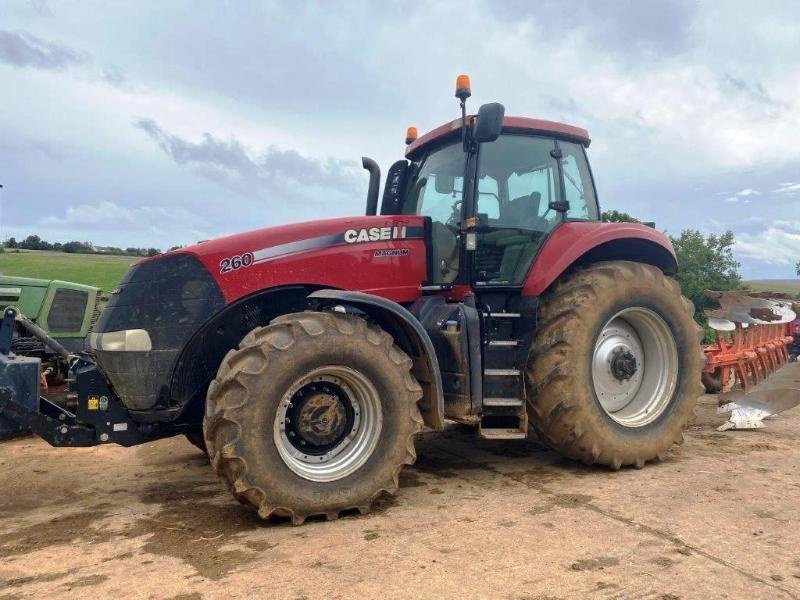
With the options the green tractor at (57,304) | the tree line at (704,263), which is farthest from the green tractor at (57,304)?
the tree line at (704,263)

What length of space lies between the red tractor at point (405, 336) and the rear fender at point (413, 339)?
2cm

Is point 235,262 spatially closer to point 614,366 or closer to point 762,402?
point 614,366

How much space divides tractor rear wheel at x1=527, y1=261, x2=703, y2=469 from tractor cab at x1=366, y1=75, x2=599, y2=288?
1.58 ft

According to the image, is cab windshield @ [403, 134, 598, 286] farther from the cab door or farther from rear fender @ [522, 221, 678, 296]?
rear fender @ [522, 221, 678, 296]

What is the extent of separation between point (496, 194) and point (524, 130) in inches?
22.8

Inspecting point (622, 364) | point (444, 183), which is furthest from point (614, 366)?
point (444, 183)

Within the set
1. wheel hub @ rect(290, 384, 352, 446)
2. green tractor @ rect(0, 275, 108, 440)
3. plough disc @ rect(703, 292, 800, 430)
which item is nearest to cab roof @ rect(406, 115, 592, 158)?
wheel hub @ rect(290, 384, 352, 446)

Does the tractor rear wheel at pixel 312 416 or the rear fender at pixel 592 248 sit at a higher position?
the rear fender at pixel 592 248

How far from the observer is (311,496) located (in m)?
3.62

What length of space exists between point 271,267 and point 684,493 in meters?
2.98

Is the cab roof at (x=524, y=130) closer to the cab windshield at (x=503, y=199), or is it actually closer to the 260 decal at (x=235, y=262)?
the cab windshield at (x=503, y=199)

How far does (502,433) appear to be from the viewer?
4.37m

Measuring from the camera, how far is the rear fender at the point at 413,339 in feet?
12.9

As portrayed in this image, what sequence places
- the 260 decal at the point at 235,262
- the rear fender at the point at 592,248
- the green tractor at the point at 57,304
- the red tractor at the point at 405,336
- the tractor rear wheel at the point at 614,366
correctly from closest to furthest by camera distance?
the red tractor at the point at 405,336, the 260 decal at the point at 235,262, the tractor rear wheel at the point at 614,366, the rear fender at the point at 592,248, the green tractor at the point at 57,304
